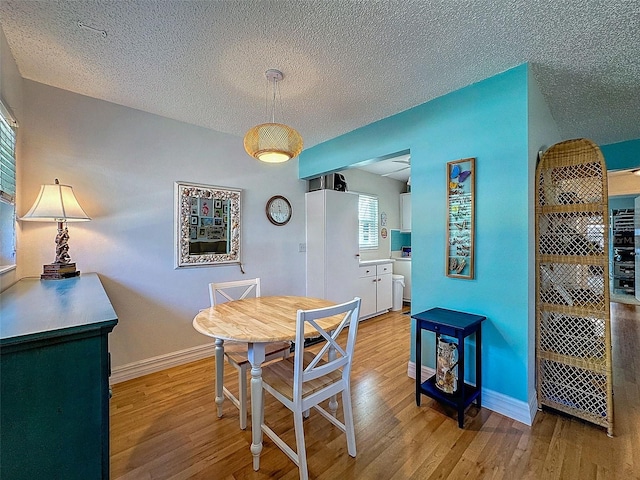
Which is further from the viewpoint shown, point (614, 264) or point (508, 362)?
point (614, 264)

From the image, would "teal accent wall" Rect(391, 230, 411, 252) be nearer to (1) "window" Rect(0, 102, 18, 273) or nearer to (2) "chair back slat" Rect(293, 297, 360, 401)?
(2) "chair back slat" Rect(293, 297, 360, 401)

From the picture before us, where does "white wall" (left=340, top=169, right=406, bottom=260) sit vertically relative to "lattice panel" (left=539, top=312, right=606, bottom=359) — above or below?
above

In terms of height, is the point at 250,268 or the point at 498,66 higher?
the point at 498,66

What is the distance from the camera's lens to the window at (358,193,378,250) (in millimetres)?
4926

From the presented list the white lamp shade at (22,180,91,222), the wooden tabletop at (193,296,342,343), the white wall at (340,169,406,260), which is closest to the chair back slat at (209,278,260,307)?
the wooden tabletop at (193,296,342,343)

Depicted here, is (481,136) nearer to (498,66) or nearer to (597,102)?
(498,66)

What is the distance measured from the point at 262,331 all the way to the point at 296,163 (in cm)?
280

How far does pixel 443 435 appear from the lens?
5.89 feet

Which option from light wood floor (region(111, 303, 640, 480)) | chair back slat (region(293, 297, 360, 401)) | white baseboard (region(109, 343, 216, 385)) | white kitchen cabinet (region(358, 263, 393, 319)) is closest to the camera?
chair back slat (region(293, 297, 360, 401))

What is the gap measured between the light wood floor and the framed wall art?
3.47ft

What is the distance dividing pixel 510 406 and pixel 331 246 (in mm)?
2455

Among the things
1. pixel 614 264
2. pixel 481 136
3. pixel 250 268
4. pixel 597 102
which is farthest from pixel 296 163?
pixel 614 264

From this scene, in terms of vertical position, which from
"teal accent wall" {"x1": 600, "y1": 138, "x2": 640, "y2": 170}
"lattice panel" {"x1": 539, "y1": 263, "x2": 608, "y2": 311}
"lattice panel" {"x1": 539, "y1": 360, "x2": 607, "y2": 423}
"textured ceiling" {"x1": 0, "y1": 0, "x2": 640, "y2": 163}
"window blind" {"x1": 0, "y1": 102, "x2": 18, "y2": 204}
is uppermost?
"textured ceiling" {"x1": 0, "y1": 0, "x2": 640, "y2": 163}

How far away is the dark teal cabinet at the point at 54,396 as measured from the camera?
0.85 meters
